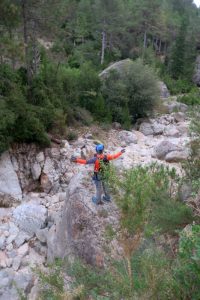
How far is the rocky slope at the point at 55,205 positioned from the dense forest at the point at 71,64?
101cm

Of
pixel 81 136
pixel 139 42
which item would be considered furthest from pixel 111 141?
pixel 139 42

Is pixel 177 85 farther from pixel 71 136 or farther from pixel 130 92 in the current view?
pixel 71 136

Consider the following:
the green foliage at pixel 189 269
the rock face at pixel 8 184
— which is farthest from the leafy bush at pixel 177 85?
the green foliage at pixel 189 269

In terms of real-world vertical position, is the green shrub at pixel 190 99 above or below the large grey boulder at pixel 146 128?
above

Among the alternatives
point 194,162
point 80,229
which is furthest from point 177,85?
point 80,229

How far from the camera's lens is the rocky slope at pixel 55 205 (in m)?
7.11

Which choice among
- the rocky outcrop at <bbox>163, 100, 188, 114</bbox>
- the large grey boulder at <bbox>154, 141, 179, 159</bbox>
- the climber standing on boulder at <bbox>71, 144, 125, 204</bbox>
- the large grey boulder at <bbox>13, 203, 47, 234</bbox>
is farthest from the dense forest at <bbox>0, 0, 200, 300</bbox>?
the large grey boulder at <bbox>13, 203, 47, 234</bbox>

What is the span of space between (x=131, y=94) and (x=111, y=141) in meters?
4.36

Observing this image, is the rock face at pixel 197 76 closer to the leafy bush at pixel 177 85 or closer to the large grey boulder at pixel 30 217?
the leafy bush at pixel 177 85

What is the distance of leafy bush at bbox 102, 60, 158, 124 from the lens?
61.8 ft

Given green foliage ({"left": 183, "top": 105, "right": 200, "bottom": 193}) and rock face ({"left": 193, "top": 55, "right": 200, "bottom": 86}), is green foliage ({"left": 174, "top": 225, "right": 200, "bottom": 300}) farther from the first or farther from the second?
rock face ({"left": 193, "top": 55, "right": 200, "bottom": 86})

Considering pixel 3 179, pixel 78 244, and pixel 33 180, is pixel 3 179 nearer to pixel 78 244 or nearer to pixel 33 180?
pixel 33 180

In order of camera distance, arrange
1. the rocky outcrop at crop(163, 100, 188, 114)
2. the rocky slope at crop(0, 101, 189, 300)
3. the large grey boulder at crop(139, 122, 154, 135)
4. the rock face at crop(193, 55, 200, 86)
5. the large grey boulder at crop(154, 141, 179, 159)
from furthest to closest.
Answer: the rock face at crop(193, 55, 200, 86) < the rocky outcrop at crop(163, 100, 188, 114) < the large grey boulder at crop(139, 122, 154, 135) < the large grey boulder at crop(154, 141, 179, 159) < the rocky slope at crop(0, 101, 189, 300)

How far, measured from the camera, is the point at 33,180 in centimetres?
1252
